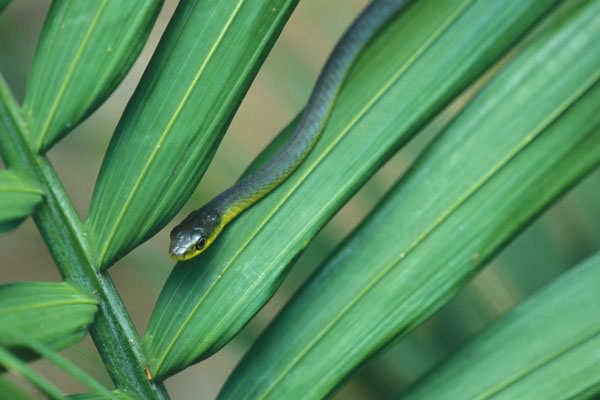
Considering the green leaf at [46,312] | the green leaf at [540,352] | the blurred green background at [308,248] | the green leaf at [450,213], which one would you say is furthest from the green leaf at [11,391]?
the green leaf at [540,352]

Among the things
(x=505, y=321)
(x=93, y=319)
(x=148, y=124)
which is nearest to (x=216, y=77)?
(x=148, y=124)

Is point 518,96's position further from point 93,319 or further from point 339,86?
point 93,319

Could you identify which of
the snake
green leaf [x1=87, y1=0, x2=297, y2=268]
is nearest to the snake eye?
the snake

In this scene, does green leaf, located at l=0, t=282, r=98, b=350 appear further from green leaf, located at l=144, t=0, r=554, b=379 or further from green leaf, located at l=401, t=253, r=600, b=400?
green leaf, located at l=401, t=253, r=600, b=400

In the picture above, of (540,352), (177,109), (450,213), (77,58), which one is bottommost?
(540,352)

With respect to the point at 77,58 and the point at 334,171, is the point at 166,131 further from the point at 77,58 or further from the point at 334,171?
the point at 334,171

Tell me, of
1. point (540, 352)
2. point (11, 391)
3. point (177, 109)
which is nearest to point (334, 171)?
point (177, 109)
